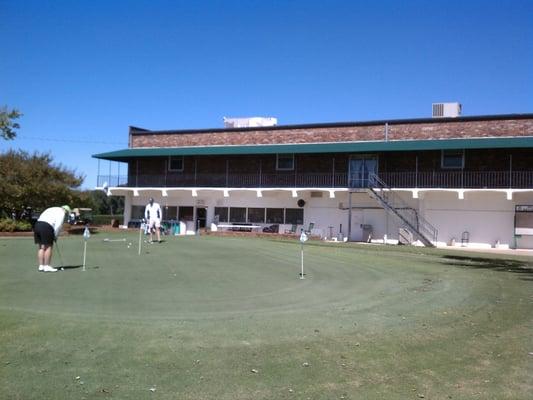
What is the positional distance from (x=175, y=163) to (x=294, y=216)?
963cm

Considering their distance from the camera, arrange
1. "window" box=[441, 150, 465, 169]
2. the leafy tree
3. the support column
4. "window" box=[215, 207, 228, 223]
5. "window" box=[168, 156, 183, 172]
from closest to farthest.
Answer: "window" box=[441, 150, 465, 169] < "window" box=[215, 207, 228, 223] < "window" box=[168, 156, 183, 172] < the support column < the leafy tree

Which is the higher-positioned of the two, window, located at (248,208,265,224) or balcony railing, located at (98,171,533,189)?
balcony railing, located at (98,171,533,189)

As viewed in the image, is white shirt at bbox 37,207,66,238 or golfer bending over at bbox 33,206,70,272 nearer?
golfer bending over at bbox 33,206,70,272

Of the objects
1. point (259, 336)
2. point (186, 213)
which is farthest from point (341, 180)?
point (259, 336)

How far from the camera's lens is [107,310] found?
26.9 feet

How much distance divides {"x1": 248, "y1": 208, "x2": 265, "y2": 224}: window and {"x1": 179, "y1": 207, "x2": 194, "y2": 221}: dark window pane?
4.55 meters

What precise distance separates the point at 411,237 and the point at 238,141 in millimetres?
13438

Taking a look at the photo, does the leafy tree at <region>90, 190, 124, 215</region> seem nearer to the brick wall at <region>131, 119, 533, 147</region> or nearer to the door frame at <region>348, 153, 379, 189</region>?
the brick wall at <region>131, 119, 533, 147</region>

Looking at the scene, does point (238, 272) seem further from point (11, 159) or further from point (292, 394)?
point (11, 159)

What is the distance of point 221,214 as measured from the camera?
39.1 m

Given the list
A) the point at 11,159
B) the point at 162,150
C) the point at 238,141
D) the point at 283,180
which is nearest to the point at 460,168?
the point at 283,180

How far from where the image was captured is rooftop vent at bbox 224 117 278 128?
1607 inches

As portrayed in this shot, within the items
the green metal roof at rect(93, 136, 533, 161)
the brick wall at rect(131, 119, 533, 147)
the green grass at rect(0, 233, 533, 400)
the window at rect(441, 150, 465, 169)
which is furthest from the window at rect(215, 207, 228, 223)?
the green grass at rect(0, 233, 533, 400)

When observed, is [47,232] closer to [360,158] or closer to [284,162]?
[360,158]
